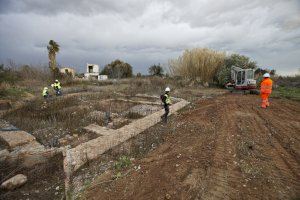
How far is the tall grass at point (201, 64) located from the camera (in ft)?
65.0

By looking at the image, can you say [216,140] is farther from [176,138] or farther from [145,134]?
[145,134]

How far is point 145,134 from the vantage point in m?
6.42

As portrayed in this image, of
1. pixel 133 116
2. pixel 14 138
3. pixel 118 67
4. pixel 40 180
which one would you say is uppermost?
pixel 118 67

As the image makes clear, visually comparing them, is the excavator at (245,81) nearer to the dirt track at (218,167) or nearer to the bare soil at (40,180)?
the dirt track at (218,167)

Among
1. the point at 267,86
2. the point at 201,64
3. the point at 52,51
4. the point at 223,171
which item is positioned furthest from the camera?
the point at 52,51

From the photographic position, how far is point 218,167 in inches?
154

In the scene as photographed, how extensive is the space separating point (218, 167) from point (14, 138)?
528cm

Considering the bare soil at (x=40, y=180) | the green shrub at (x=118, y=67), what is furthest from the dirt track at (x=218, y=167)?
the green shrub at (x=118, y=67)

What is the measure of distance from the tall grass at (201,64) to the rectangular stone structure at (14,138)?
16827 millimetres

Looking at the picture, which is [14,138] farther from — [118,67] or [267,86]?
[118,67]

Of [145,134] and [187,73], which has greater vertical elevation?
[187,73]

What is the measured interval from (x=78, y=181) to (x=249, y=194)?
3040 millimetres

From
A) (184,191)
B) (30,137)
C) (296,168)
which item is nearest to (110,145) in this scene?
(30,137)

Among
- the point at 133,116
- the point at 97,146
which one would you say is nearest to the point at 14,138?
the point at 97,146
